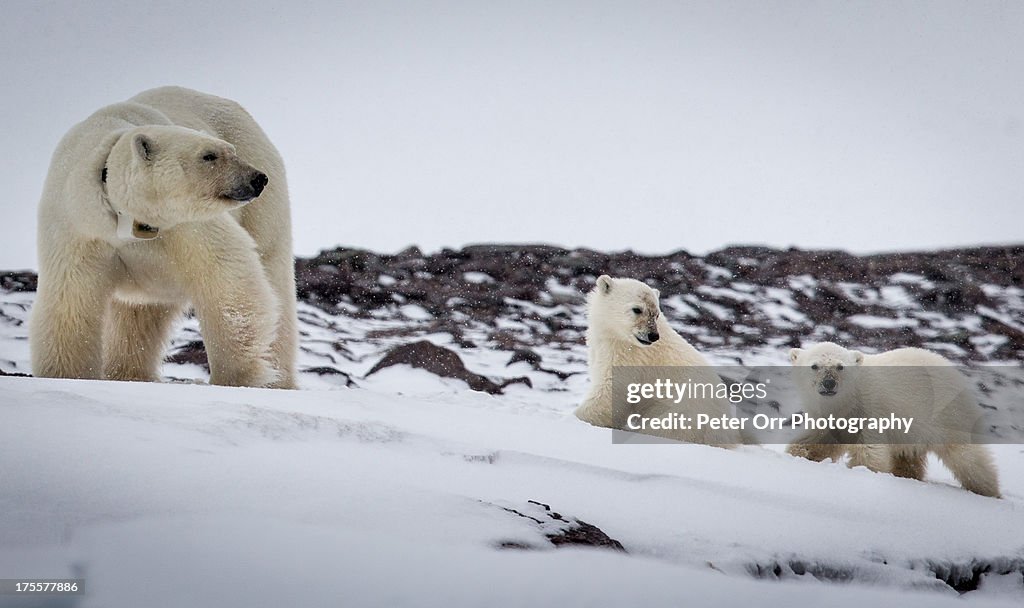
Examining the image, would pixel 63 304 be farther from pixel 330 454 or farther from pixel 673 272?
pixel 673 272

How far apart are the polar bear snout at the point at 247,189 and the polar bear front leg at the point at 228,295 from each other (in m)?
0.26

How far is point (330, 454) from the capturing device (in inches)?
85.0

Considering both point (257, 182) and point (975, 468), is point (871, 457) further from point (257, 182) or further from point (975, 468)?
point (257, 182)

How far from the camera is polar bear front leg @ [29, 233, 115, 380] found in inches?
138

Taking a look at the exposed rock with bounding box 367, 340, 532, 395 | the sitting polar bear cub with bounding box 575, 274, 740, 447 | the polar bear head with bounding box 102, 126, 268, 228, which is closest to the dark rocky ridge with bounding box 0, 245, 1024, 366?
the exposed rock with bounding box 367, 340, 532, 395

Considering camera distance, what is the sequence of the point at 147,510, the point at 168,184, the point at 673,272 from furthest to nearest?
the point at 673,272, the point at 168,184, the point at 147,510

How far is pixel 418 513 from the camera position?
184cm

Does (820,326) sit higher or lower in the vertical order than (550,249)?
lower

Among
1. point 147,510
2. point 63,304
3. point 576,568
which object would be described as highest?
point 63,304

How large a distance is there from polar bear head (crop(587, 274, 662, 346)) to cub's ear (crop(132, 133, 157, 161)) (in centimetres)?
232

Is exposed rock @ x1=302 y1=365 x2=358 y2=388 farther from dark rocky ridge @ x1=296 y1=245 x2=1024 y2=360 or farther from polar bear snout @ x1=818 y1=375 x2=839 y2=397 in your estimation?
polar bear snout @ x1=818 y1=375 x2=839 y2=397

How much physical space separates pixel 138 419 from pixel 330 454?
484mm

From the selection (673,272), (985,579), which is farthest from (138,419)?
(673,272)

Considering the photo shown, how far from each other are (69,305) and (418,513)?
2.40 meters
